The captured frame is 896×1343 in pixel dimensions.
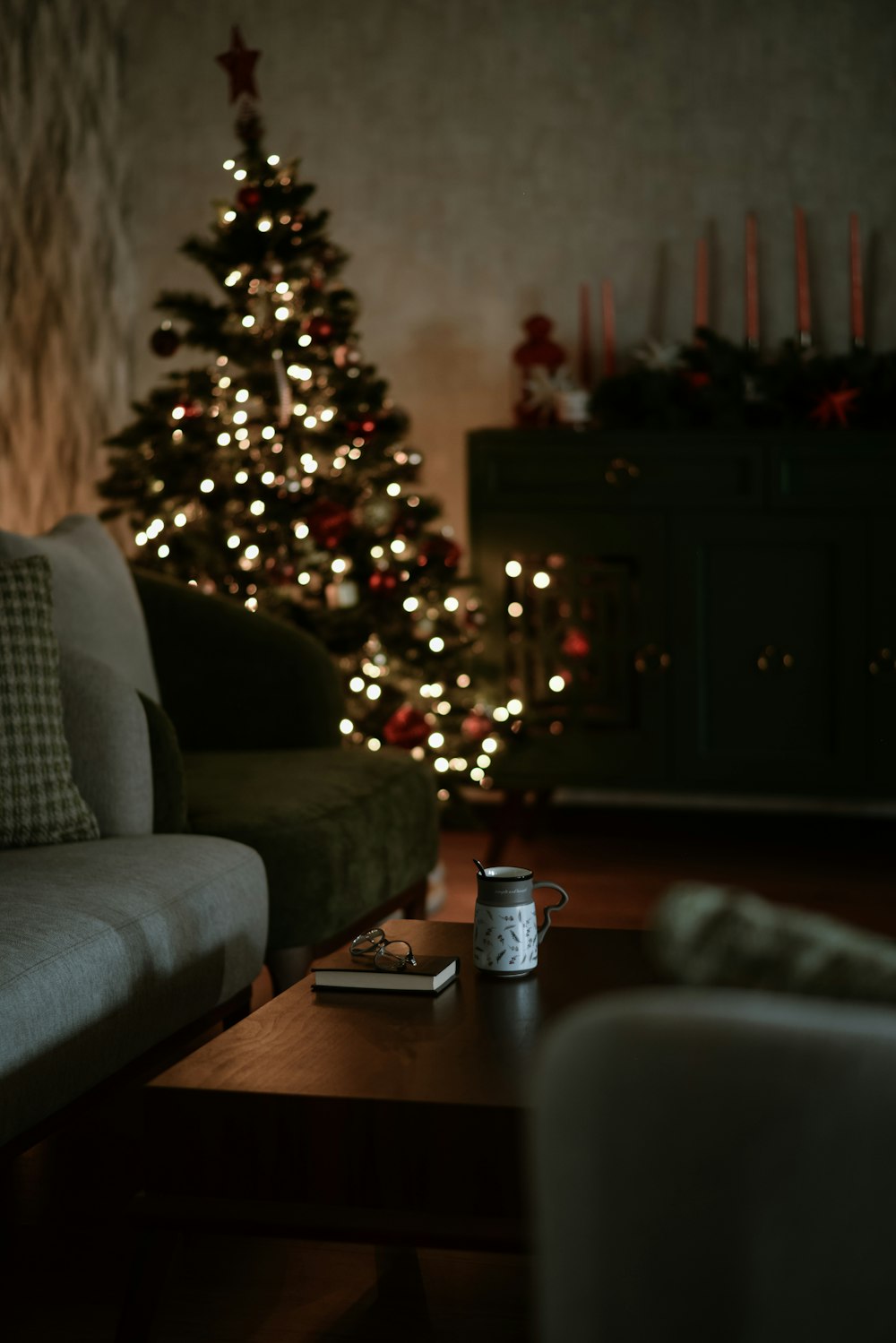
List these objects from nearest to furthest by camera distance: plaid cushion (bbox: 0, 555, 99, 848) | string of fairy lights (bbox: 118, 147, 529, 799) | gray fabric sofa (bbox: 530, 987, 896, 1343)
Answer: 1. gray fabric sofa (bbox: 530, 987, 896, 1343)
2. plaid cushion (bbox: 0, 555, 99, 848)
3. string of fairy lights (bbox: 118, 147, 529, 799)

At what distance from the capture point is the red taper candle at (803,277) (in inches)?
177

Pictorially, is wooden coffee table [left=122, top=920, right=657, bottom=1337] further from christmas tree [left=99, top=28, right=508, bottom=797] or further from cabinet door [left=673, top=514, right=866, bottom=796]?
cabinet door [left=673, top=514, right=866, bottom=796]

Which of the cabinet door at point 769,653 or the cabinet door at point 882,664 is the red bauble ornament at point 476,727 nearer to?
the cabinet door at point 769,653

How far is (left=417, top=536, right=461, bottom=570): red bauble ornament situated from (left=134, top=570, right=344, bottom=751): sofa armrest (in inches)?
35.4

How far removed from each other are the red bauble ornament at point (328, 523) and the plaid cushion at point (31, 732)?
1503 millimetres

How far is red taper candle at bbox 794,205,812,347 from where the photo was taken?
448 centimetres

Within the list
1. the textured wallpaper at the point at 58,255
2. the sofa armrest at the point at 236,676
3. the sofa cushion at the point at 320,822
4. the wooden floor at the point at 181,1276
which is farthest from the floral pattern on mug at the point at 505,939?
the textured wallpaper at the point at 58,255

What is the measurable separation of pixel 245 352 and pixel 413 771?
1449 millimetres

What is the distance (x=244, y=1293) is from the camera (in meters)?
1.75

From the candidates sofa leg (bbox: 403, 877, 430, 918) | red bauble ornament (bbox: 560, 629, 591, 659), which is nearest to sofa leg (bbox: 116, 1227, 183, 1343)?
sofa leg (bbox: 403, 877, 430, 918)

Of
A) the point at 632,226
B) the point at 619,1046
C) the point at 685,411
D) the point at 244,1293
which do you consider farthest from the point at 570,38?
the point at 619,1046

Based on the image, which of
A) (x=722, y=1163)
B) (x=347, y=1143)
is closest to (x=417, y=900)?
(x=347, y=1143)

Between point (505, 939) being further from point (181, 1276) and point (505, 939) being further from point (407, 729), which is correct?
point (407, 729)

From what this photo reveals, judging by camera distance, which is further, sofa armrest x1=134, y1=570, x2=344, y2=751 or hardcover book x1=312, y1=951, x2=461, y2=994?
sofa armrest x1=134, y1=570, x2=344, y2=751
